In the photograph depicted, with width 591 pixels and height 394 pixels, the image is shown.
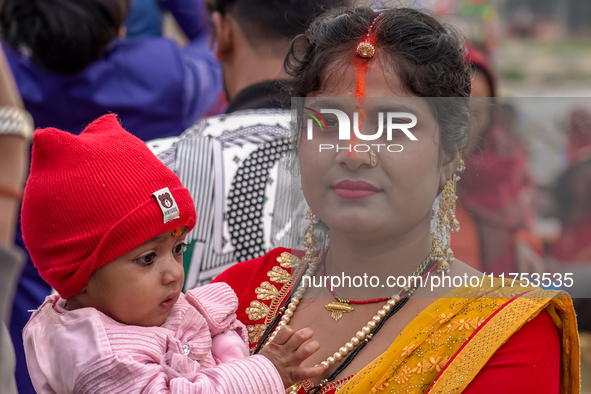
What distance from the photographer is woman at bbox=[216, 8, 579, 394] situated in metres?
1.30

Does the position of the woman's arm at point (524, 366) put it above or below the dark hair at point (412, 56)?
below

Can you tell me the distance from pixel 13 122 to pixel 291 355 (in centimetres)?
71

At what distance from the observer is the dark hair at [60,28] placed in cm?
273

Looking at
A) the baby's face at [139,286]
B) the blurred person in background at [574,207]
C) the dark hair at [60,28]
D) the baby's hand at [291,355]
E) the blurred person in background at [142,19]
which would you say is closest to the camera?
the blurred person in background at [574,207]

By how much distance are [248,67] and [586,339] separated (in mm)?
3163

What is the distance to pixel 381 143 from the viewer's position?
1301 mm

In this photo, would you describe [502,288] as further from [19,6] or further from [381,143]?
[19,6]

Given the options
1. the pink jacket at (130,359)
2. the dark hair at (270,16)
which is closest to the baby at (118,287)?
the pink jacket at (130,359)

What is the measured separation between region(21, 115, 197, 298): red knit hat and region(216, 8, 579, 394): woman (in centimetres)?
34

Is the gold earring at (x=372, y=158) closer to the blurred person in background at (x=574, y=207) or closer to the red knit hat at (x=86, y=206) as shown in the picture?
the blurred person in background at (x=574, y=207)

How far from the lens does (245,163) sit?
85.9 inches

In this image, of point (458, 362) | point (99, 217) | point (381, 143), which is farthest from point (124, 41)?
point (458, 362)

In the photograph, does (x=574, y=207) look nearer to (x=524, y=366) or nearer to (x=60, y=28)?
(x=524, y=366)

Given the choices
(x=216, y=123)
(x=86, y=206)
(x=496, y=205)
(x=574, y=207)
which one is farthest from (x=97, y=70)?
(x=574, y=207)
